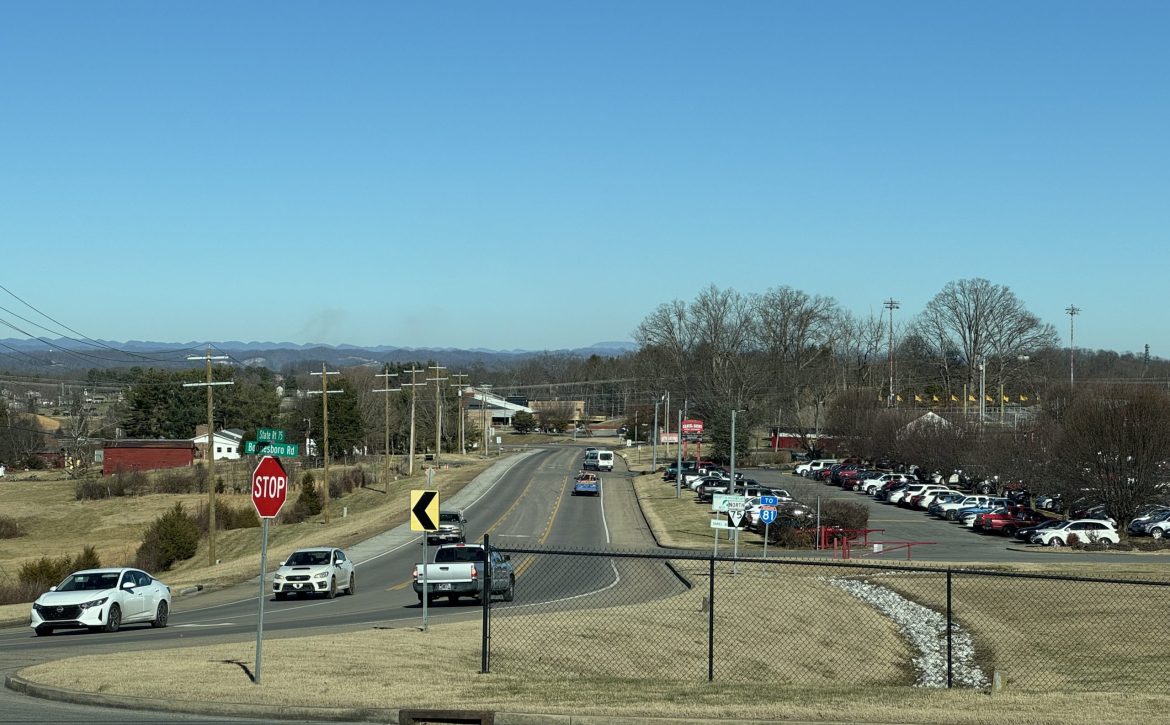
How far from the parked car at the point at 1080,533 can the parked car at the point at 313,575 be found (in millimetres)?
33446

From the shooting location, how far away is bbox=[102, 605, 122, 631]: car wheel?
25.2 meters

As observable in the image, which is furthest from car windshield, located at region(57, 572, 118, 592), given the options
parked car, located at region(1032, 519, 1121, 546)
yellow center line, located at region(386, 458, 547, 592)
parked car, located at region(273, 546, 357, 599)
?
parked car, located at region(1032, 519, 1121, 546)

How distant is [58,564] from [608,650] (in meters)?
38.7

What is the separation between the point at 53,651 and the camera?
21.0 meters

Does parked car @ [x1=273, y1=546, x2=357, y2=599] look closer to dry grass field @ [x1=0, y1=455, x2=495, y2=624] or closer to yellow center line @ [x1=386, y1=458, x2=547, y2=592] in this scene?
yellow center line @ [x1=386, y1=458, x2=547, y2=592]

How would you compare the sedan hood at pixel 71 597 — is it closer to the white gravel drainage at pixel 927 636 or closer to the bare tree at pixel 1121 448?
the white gravel drainage at pixel 927 636

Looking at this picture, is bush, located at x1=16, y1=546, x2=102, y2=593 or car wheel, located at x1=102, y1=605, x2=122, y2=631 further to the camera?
bush, located at x1=16, y1=546, x2=102, y2=593

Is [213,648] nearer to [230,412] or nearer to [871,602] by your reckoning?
[871,602]

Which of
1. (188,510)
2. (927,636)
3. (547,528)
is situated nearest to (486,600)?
(927,636)

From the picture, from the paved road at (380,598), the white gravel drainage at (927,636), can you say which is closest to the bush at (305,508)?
the paved road at (380,598)

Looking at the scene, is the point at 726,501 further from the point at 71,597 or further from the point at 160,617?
the point at 71,597

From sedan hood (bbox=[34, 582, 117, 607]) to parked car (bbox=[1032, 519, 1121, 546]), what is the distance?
4227 centimetres

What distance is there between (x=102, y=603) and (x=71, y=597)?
2.25 ft

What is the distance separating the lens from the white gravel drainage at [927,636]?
773 inches
